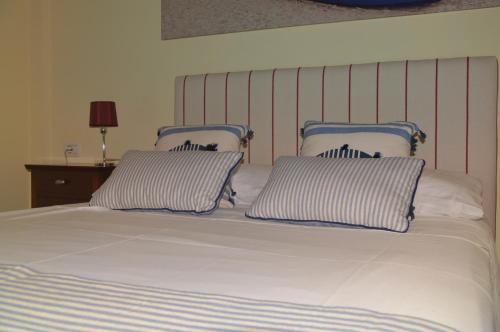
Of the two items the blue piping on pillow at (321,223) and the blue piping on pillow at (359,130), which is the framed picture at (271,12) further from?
the blue piping on pillow at (321,223)

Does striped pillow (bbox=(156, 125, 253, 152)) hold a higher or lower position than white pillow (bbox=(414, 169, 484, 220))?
higher

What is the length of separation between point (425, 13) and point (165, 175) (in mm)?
1296

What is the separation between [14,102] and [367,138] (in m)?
2.24

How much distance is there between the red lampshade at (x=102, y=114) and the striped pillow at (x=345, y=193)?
1.30 meters

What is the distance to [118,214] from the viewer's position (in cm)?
187

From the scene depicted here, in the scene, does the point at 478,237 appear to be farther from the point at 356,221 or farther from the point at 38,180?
the point at 38,180

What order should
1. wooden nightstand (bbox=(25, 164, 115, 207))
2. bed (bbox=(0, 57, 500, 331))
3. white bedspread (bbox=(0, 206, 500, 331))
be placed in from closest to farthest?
bed (bbox=(0, 57, 500, 331))
white bedspread (bbox=(0, 206, 500, 331))
wooden nightstand (bbox=(25, 164, 115, 207))

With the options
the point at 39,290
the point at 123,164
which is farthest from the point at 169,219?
the point at 39,290

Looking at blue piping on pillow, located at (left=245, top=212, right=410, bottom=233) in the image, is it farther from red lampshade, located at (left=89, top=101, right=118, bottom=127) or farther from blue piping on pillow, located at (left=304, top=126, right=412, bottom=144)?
red lampshade, located at (left=89, top=101, right=118, bottom=127)

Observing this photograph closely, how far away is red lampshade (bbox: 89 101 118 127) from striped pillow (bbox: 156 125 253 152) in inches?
20.9

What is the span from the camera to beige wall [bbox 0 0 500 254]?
2.23 meters

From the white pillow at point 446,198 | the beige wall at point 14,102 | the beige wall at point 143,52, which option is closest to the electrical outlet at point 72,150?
the beige wall at point 143,52

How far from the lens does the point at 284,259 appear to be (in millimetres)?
1152

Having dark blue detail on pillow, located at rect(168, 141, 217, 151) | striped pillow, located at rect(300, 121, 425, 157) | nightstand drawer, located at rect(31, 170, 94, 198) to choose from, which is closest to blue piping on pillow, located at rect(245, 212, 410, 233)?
striped pillow, located at rect(300, 121, 425, 157)
